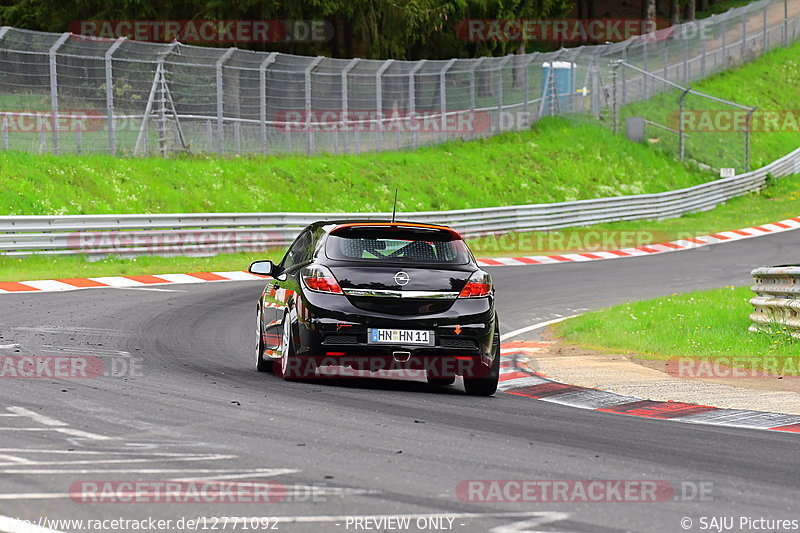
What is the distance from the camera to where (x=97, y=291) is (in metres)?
19.7

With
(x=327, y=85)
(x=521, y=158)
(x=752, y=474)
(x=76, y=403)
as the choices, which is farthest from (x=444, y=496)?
(x=521, y=158)

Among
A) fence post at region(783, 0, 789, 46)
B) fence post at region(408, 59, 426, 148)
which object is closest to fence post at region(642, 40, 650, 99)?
fence post at region(408, 59, 426, 148)

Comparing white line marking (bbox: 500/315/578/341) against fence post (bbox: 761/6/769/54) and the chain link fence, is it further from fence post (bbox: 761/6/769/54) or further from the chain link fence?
fence post (bbox: 761/6/769/54)

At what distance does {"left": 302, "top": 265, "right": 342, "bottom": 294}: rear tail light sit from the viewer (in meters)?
10.7

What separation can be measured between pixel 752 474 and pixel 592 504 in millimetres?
1416

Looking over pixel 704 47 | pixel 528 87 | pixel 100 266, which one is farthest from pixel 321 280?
pixel 704 47

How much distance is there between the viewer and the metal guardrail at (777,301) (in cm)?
1382

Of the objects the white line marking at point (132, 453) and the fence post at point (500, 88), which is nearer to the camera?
the white line marking at point (132, 453)

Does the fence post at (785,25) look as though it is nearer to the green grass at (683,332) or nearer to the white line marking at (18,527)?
A: the green grass at (683,332)

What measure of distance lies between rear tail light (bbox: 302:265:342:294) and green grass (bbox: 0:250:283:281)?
11.8 m

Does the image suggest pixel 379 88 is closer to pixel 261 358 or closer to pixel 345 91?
pixel 345 91

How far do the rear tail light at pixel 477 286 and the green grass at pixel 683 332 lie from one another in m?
3.55

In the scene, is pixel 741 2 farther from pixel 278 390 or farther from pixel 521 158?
pixel 278 390

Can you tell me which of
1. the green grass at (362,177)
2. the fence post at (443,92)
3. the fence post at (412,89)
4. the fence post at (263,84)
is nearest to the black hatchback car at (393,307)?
the green grass at (362,177)
